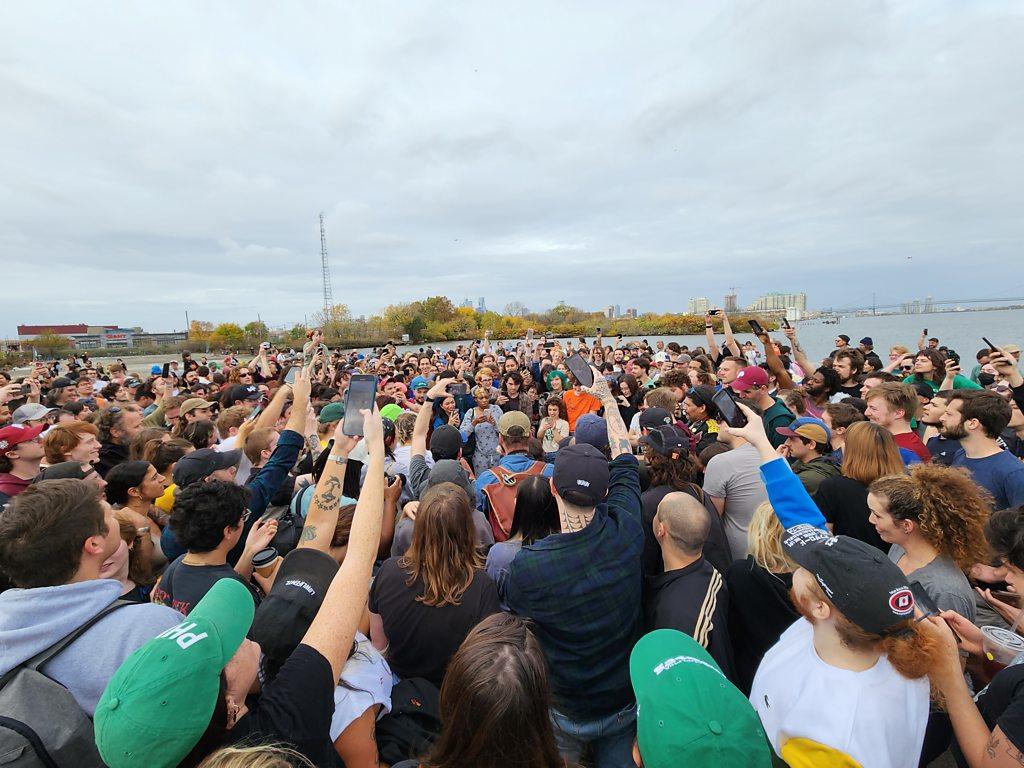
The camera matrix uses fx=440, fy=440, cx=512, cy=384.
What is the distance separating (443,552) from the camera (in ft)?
7.28

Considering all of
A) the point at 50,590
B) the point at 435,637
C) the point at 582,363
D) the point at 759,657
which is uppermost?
the point at 582,363

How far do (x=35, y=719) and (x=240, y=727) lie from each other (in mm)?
632

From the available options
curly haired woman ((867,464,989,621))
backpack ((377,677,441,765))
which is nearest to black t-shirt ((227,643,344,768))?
backpack ((377,677,441,765))

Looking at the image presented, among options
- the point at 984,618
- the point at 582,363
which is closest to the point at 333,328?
the point at 582,363

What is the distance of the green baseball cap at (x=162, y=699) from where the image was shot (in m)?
0.99

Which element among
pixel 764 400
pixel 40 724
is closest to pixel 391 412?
pixel 764 400

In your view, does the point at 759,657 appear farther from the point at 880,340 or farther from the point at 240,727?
the point at 880,340

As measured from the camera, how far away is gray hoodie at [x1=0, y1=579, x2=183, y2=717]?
1404 mm

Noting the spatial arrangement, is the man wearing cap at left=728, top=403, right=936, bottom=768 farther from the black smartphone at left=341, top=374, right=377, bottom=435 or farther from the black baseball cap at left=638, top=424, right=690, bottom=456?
the black smartphone at left=341, top=374, right=377, bottom=435

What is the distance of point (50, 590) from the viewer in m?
1.52

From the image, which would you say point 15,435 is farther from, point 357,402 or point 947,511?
point 947,511

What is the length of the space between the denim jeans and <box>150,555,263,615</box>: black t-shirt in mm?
1768

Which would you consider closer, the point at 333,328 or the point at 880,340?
the point at 880,340

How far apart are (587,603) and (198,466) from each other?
2874 mm
